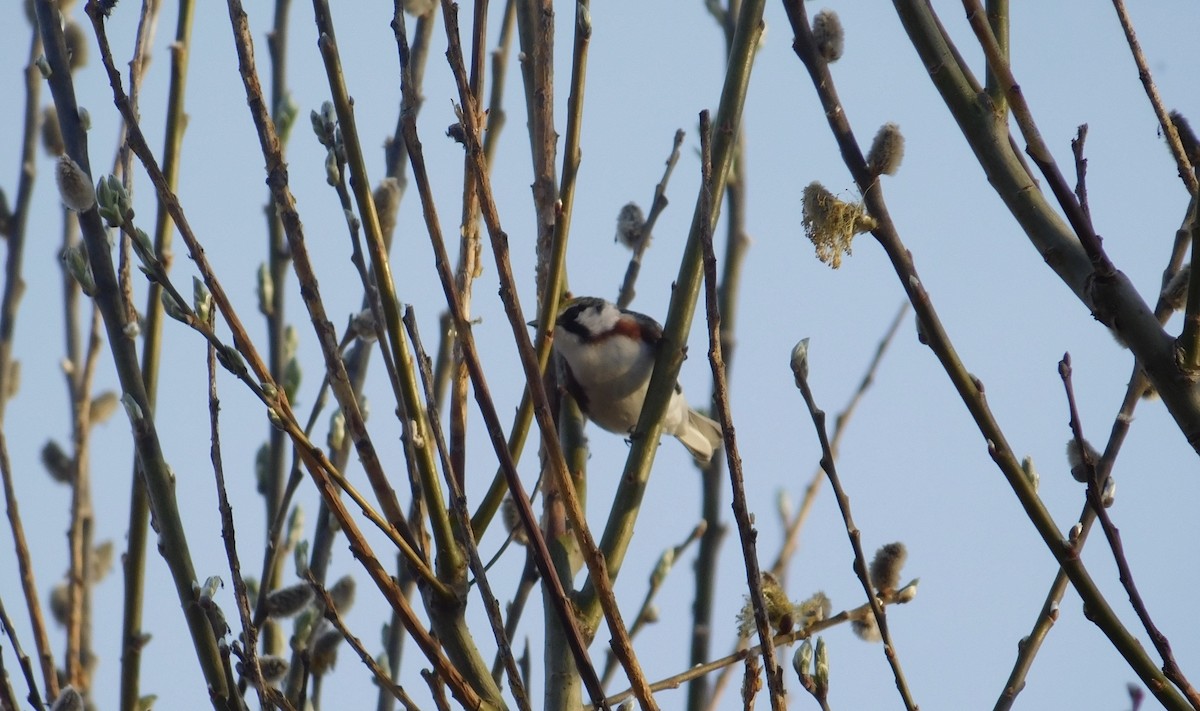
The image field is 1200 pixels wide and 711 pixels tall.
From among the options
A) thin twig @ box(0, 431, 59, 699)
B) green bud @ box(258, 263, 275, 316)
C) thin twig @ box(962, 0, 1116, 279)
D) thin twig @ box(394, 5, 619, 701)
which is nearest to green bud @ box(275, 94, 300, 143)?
green bud @ box(258, 263, 275, 316)

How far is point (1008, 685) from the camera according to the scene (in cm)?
219

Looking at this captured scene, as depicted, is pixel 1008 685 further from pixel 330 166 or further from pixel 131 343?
pixel 131 343

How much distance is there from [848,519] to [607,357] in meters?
2.96

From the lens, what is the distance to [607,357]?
16.4 feet

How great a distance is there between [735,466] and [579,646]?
35cm

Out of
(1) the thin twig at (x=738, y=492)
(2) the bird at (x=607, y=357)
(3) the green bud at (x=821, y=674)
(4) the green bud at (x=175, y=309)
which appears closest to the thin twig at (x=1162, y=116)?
(1) the thin twig at (x=738, y=492)

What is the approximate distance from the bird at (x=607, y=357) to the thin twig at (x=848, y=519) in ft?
8.62

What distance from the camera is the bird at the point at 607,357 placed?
494cm

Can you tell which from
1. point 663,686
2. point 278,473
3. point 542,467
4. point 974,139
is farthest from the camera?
point 278,473

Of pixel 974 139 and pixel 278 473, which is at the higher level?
pixel 278 473

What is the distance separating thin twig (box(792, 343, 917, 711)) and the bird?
8.62ft

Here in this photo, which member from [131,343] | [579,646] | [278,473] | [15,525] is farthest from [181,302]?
[278,473]

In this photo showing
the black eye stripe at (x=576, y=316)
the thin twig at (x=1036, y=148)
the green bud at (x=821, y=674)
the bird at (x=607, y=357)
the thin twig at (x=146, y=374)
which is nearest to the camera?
the thin twig at (x=1036, y=148)

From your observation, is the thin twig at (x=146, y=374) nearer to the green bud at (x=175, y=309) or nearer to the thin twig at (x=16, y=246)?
the green bud at (x=175, y=309)
